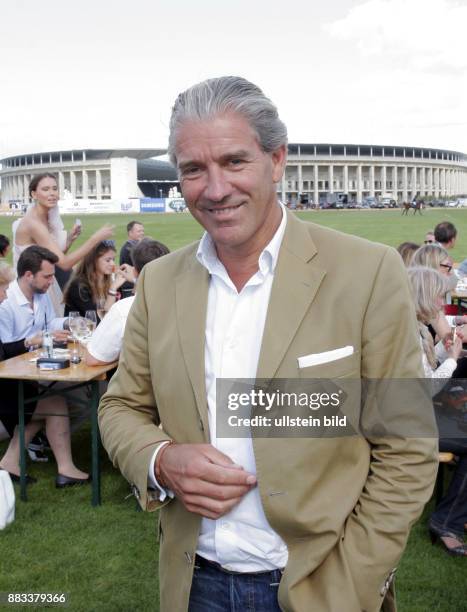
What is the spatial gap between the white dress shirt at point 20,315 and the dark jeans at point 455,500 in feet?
11.5

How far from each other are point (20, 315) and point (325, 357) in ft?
14.9

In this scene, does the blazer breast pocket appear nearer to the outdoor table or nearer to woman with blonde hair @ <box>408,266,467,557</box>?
woman with blonde hair @ <box>408,266,467,557</box>

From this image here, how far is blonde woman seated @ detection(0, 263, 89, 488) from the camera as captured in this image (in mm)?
4957

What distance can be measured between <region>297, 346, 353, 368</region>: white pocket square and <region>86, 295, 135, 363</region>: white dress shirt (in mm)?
3061

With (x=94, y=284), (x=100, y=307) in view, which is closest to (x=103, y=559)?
(x=100, y=307)

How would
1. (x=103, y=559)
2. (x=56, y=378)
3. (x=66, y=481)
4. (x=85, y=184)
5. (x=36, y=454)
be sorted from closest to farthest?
(x=103, y=559) → (x=56, y=378) → (x=66, y=481) → (x=36, y=454) → (x=85, y=184)

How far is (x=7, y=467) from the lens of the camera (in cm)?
508

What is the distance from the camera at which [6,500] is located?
14.0 ft

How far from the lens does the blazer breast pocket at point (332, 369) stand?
1.37m

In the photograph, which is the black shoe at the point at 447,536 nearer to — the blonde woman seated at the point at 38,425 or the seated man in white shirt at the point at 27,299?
the blonde woman seated at the point at 38,425

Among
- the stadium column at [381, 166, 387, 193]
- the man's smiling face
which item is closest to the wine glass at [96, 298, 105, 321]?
the man's smiling face

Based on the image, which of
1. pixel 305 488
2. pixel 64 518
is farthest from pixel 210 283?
pixel 64 518

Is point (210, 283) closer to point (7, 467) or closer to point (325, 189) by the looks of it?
point (7, 467)

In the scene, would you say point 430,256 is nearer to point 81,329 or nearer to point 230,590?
point 81,329
